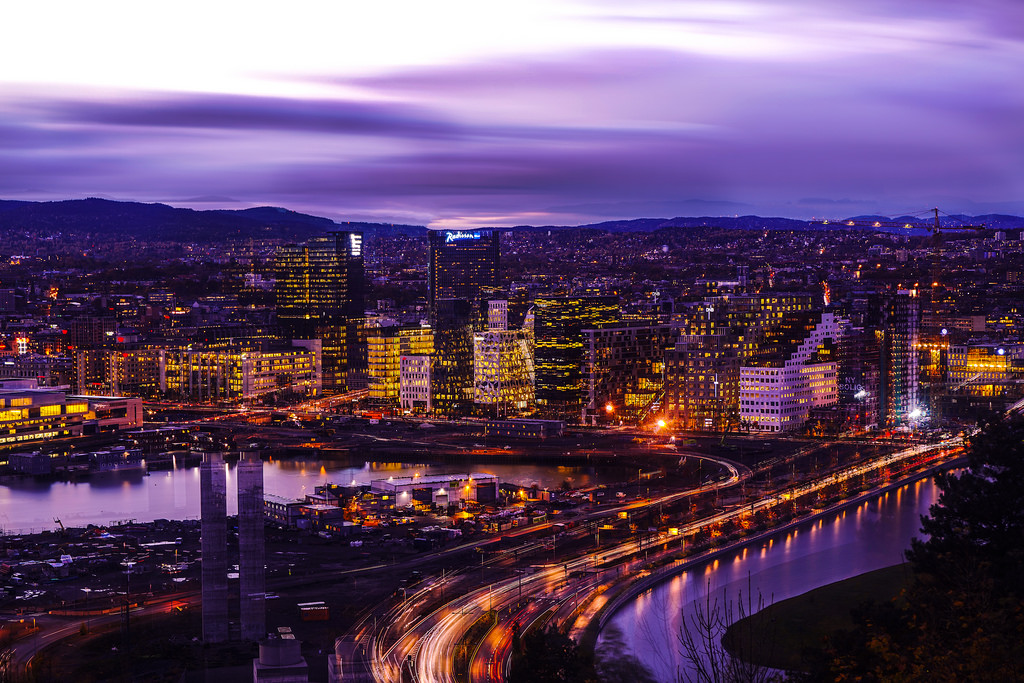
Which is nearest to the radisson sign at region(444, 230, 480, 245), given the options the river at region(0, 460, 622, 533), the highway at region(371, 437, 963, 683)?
the river at region(0, 460, 622, 533)

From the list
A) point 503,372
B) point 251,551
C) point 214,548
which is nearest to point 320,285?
point 503,372

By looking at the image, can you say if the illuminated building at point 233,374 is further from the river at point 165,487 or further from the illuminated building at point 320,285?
the river at point 165,487

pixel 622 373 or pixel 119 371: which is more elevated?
pixel 622 373

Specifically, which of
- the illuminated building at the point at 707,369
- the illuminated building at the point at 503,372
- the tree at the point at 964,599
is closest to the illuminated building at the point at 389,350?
the illuminated building at the point at 503,372

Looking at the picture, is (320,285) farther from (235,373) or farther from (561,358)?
(561,358)

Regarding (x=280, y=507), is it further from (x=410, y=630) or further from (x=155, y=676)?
(x=155, y=676)

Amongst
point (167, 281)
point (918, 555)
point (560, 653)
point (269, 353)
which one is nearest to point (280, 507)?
point (560, 653)
